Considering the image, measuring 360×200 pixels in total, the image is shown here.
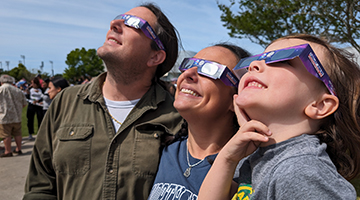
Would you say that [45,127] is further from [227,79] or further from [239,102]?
[239,102]

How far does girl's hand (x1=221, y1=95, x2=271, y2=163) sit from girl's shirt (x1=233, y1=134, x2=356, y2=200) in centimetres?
9

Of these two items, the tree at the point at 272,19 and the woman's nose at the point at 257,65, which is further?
the tree at the point at 272,19

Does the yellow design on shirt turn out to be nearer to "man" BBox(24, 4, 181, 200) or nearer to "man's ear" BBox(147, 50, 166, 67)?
"man" BBox(24, 4, 181, 200)

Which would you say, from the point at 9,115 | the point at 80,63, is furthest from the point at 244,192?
the point at 80,63

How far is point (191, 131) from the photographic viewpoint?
215 centimetres

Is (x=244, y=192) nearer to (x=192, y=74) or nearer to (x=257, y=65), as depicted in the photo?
(x=257, y=65)

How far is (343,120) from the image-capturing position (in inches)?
57.8

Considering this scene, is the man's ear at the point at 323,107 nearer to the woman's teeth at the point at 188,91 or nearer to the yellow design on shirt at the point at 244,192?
the yellow design on shirt at the point at 244,192

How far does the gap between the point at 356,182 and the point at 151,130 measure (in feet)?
16.3

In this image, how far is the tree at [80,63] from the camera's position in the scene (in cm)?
6775

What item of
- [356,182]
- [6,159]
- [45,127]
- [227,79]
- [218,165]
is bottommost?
[6,159]

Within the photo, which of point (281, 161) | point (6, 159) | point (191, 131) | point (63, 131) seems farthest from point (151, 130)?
point (6, 159)

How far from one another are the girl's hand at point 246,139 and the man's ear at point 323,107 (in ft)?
0.77

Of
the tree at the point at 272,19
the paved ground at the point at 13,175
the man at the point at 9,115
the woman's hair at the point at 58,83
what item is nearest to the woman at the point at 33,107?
the man at the point at 9,115
